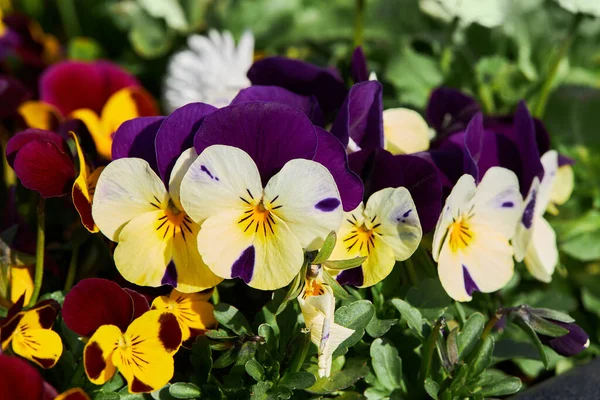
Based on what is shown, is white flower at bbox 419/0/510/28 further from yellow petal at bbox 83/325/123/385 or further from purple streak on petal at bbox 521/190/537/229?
yellow petal at bbox 83/325/123/385

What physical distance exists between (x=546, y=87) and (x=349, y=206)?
66 centimetres

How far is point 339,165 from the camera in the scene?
0.71m

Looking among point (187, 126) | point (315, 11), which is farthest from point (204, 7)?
point (187, 126)

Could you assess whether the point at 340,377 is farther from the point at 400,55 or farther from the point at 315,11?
the point at 315,11

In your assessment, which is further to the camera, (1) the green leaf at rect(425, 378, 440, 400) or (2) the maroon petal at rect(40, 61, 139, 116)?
(2) the maroon petal at rect(40, 61, 139, 116)

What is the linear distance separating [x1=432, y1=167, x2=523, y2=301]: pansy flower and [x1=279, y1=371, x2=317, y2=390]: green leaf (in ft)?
0.57

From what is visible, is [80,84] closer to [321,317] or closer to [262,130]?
[262,130]

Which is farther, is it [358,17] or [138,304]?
[358,17]

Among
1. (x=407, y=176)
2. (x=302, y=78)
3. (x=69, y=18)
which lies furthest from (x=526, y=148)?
(x=69, y=18)

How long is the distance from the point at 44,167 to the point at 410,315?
42 centimetres

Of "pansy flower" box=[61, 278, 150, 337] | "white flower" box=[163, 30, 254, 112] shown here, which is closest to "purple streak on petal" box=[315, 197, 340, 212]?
"pansy flower" box=[61, 278, 150, 337]

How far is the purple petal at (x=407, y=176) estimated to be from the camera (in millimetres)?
750

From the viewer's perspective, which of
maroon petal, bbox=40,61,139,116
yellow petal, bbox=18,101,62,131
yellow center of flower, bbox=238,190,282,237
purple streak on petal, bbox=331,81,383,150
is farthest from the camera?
maroon petal, bbox=40,61,139,116

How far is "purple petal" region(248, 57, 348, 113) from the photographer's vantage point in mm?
909
